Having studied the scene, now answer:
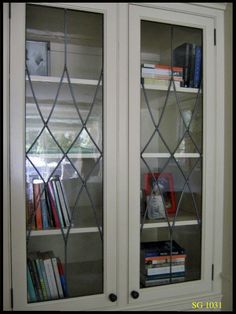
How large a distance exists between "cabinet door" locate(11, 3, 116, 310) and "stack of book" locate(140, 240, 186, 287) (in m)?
0.17

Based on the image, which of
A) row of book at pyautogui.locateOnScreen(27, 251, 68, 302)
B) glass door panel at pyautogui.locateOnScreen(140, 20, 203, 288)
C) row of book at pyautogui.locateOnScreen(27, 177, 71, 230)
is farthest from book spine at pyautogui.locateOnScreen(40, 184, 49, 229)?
glass door panel at pyautogui.locateOnScreen(140, 20, 203, 288)

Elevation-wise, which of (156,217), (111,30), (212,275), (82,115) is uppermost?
(111,30)

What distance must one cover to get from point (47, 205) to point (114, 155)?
0.35 metres

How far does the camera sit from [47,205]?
1.22m

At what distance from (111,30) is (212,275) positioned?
123 centimetres

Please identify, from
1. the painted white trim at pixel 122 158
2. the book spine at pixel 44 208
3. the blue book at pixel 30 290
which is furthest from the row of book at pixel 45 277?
the painted white trim at pixel 122 158

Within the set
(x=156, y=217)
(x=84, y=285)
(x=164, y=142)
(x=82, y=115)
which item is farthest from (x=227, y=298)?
(x=82, y=115)

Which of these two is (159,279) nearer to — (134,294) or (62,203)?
(134,294)

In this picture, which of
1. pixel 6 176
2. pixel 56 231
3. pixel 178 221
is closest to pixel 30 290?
pixel 56 231

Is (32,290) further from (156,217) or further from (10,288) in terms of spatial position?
(156,217)

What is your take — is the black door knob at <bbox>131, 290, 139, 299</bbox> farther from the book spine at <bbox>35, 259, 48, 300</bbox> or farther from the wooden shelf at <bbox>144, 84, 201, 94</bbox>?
the wooden shelf at <bbox>144, 84, 201, 94</bbox>

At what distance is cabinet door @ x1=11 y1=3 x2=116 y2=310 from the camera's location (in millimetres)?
1181

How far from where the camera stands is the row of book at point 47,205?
1.18m

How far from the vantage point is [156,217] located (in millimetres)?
1353
